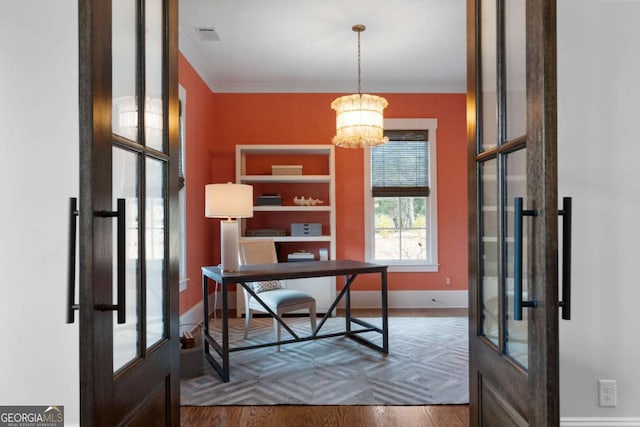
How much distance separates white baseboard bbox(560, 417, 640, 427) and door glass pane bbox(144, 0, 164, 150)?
203cm

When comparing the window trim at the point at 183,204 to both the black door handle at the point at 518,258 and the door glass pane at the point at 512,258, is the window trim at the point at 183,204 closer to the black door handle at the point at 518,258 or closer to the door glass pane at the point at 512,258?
the door glass pane at the point at 512,258

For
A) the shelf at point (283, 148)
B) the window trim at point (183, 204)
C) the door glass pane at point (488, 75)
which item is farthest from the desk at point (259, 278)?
the door glass pane at point (488, 75)

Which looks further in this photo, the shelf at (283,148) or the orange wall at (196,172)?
the shelf at (283,148)

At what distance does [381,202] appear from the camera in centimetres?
553

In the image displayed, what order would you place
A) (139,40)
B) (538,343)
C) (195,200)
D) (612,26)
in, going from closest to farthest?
(538,343) → (139,40) → (612,26) → (195,200)

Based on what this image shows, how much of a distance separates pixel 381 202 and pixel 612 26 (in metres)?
3.82

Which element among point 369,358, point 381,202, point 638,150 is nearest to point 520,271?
point 638,150

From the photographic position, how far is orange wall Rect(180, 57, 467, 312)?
213 inches

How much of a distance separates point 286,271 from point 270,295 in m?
0.47

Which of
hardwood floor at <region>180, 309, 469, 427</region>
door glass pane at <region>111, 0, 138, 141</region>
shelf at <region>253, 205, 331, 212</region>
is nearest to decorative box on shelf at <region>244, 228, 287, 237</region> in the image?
shelf at <region>253, 205, 331, 212</region>

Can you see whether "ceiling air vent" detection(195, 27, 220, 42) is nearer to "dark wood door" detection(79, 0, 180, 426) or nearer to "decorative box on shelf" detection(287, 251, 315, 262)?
"dark wood door" detection(79, 0, 180, 426)

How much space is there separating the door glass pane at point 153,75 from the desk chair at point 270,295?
2236mm

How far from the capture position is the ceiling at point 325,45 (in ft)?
11.5

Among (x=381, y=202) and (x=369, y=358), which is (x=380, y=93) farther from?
(x=369, y=358)
